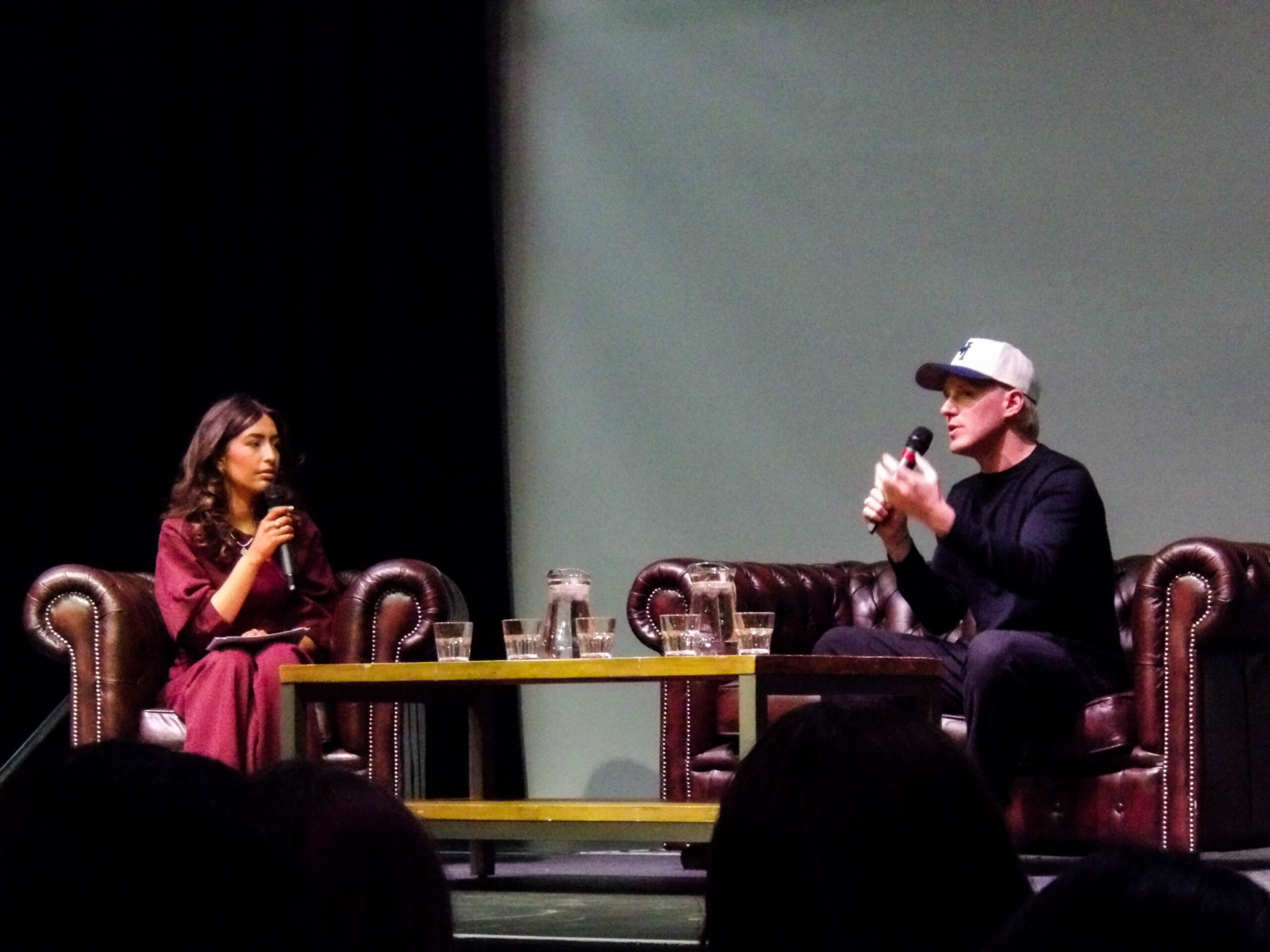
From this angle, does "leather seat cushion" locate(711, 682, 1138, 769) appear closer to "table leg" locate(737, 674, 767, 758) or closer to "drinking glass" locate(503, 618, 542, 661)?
"drinking glass" locate(503, 618, 542, 661)

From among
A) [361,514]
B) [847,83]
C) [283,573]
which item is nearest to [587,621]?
[283,573]

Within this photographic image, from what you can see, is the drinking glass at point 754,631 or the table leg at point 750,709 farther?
the drinking glass at point 754,631

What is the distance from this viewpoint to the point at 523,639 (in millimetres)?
3529

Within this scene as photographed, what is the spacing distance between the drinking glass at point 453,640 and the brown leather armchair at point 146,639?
547 millimetres

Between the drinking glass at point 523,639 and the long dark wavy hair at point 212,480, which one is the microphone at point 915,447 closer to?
the drinking glass at point 523,639

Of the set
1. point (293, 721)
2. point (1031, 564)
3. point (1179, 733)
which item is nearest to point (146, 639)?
point (293, 721)

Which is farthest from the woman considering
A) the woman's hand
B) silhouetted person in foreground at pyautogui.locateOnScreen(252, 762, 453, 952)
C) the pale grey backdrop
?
silhouetted person in foreground at pyautogui.locateOnScreen(252, 762, 453, 952)

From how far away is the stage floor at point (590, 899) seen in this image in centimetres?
261

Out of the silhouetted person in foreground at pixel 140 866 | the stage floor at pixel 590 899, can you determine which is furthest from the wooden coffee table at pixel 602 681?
the silhouetted person in foreground at pixel 140 866

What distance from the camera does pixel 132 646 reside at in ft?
13.8

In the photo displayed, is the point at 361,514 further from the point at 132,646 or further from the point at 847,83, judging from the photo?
the point at 847,83

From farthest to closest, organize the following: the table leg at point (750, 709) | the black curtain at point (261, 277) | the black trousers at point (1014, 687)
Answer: the black curtain at point (261, 277), the black trousers at point (1014, 687), the table leg at point (750, 709)

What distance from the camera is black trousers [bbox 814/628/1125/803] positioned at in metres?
3.55

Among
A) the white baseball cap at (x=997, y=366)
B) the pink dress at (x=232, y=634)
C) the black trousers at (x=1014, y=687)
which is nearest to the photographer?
the black trousers at (x=1014, y=687)
